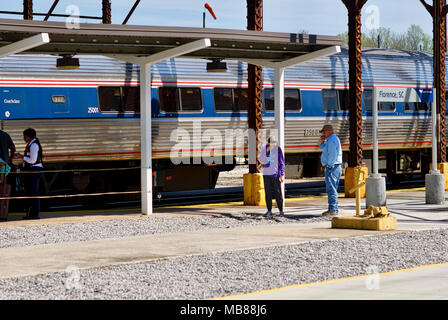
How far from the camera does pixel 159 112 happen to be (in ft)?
71.1

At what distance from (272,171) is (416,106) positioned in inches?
478

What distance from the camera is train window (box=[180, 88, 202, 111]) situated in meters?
22.1

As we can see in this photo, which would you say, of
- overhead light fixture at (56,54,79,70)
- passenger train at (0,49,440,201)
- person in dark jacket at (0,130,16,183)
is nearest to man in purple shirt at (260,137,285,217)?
overhead light fixture at (56,54,79,70)

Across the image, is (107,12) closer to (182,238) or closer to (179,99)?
(179,99)

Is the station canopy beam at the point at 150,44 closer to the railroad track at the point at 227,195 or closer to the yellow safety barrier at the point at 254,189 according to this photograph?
the yellow safety barrier at the point at 254,189

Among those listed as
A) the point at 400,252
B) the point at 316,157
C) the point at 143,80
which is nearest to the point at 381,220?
the point at 400,252

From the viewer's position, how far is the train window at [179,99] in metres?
21.8

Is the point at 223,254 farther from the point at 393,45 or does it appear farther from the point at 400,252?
the point at 393,45

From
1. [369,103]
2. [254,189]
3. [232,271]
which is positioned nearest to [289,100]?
[369,103]

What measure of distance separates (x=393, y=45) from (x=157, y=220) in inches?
3359

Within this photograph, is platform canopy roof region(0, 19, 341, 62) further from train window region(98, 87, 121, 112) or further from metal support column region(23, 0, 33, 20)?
metal support column region(23, 0, 33, 20)

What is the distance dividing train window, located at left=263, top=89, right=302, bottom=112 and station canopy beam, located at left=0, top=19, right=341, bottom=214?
4.11m

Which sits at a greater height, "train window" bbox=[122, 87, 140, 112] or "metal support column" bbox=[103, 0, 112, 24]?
"metal support column" bbox=[103, 0, 112, 24]
